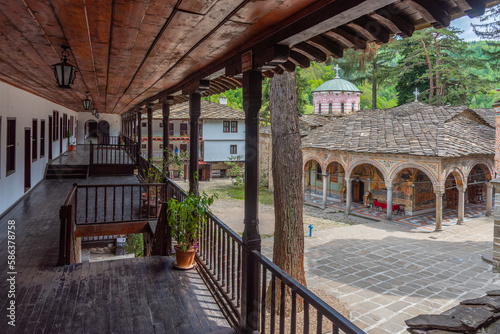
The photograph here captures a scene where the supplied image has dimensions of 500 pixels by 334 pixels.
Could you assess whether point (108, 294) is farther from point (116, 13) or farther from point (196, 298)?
point (116, 13)

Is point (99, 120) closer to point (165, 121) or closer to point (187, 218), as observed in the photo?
point (165, 121)

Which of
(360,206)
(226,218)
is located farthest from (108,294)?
(360,206)

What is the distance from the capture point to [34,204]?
27.9ft

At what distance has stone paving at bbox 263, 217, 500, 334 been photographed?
324 inches

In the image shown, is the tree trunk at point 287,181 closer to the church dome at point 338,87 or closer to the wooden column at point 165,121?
the wooden column at point 165,121

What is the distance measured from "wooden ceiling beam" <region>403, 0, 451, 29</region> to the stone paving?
266 inches

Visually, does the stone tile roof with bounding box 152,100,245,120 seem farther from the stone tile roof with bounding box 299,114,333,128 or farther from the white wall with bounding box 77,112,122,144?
the stone tile roof with bounding box 299,114,333,128

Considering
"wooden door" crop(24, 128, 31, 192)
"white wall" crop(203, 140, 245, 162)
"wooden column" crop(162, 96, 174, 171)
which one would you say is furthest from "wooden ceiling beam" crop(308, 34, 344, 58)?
"white wall" crop(203, 140, 245, 162)

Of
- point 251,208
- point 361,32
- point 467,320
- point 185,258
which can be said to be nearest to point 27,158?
point 185,258

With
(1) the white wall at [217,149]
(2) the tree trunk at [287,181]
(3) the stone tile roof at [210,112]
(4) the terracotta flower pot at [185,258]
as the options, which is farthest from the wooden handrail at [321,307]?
(1) the white wall at [217,149]

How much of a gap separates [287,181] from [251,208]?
187 inches

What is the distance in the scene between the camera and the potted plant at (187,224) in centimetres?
449

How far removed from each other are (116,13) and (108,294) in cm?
305

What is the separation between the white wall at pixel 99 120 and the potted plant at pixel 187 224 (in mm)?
23735
